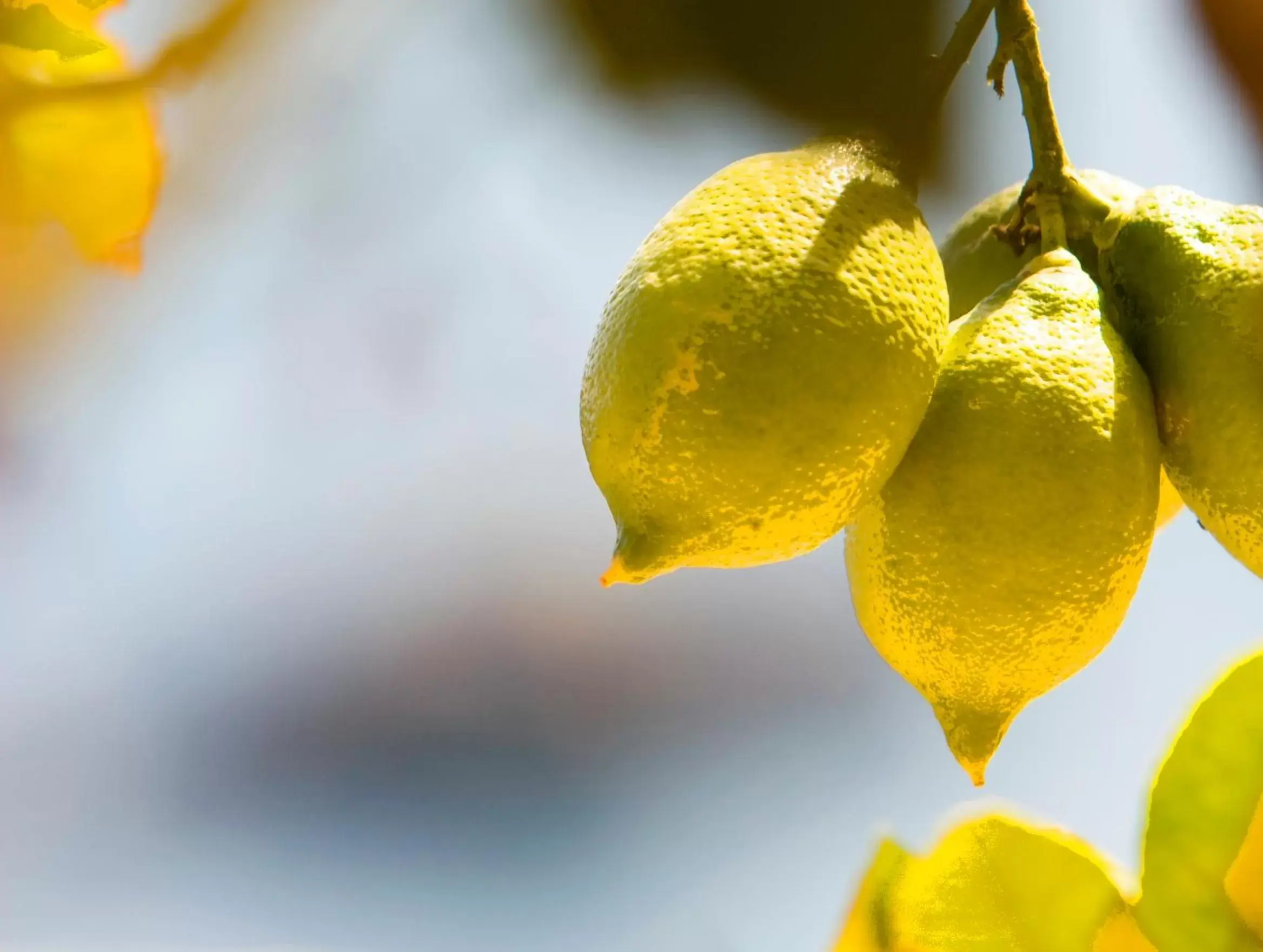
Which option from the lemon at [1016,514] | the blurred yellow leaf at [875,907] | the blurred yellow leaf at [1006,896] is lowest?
the blurred yellow leaf at [875,907]

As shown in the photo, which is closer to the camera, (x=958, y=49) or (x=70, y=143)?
(x=958, y=49)

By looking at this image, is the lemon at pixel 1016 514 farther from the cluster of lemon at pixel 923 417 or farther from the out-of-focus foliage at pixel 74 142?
the out-of-focus foliage at pixel 74 142

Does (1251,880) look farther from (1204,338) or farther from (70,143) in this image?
(70,143)

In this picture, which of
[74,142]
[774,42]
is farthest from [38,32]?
[774,42]

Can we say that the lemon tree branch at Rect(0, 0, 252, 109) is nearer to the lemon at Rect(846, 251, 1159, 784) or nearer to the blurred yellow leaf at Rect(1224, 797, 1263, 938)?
the lemon at Rect(846, 251, 1159, 784)

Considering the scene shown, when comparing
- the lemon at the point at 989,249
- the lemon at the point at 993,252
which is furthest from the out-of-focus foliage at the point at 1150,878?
the lemon at the point at 989,249

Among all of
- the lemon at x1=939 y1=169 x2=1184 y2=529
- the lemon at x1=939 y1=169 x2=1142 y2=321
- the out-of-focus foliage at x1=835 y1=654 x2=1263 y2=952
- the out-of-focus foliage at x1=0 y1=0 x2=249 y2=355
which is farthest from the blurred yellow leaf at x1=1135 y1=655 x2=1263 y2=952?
the out-of-focus foliage at x1=0 y1=0 x2=249 y2=355

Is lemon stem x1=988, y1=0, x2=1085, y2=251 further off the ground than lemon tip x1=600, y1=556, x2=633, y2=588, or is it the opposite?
lemon stem x1=988, y1=0, x2=1085, y2=251
